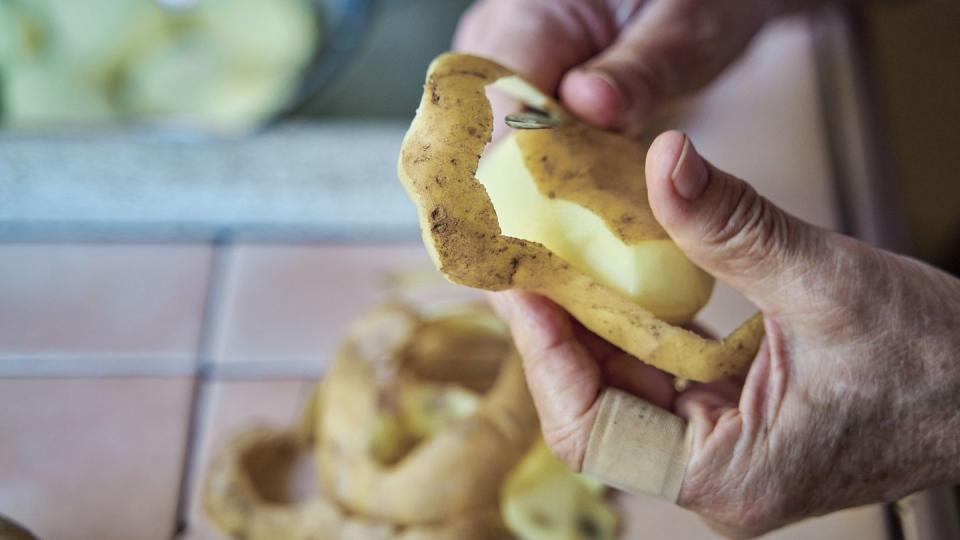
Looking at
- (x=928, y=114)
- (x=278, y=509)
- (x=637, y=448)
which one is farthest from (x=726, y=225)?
(x=928, y=114)

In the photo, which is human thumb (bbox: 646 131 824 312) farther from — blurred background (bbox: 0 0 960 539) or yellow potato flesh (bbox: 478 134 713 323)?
blurred background (bbox: 0 0 960 539)

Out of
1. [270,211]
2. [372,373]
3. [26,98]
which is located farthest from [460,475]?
[26,98]

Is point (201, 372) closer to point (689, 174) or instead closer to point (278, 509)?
point (278, 509)

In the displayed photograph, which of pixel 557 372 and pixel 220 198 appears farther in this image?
pixel 220 198

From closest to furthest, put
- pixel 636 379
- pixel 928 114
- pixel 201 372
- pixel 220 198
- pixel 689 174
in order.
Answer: pixel 689 174 < pixel 636 379 < pixel 201 372 < pixel 220 198 < pixel 928 114

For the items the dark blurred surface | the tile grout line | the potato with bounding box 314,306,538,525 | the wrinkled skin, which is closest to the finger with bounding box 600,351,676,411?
the wrinkled skin

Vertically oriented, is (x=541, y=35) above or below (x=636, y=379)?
above

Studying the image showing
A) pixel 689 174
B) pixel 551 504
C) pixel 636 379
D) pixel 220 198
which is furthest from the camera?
pixel 220 198
